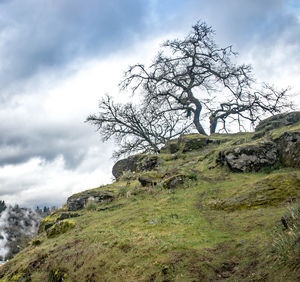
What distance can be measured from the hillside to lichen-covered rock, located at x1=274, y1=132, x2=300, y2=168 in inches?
1.8

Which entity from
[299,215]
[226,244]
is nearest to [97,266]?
[226,244]

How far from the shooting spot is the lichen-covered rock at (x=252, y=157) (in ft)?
40.0

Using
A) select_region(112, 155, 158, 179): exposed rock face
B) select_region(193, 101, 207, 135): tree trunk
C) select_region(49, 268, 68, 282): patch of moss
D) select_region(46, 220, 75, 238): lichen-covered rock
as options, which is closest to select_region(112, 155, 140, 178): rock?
select_region(112, 155, 158, 179): exposed rock face

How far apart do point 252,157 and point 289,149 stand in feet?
5.31

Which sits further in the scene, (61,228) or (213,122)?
(213,122)

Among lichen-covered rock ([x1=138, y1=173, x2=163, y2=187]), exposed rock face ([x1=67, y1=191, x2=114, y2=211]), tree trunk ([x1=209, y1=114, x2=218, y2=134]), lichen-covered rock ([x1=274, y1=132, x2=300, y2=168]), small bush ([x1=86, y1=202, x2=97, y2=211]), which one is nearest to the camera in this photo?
lichen-covered rock ([x1=274, y1=132, x2=300, y2=168])

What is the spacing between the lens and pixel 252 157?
1252 cm

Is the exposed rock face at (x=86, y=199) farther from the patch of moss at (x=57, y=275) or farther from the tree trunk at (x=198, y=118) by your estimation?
the tree trunk at (x=198, y=118)

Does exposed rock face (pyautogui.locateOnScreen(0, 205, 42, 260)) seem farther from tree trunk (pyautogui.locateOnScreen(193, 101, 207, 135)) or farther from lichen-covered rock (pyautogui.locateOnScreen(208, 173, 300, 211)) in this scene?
lichen-covered rock (pyautogui.locateOnScreen(208, 173, 300, 211))

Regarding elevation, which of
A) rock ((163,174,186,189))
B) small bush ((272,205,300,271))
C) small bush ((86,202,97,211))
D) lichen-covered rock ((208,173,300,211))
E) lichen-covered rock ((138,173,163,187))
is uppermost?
lichen-covered rock ((138,173,163,187))

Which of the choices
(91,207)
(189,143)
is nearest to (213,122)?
(189,143)

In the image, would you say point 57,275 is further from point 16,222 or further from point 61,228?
point 16,222

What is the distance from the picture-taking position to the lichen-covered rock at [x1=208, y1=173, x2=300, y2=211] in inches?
321

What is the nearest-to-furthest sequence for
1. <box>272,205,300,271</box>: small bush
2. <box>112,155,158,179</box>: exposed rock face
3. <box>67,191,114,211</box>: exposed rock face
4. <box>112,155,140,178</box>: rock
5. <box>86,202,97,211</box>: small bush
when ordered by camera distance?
<box>272,205,300,271</box>: small bush
<box>86,202,97,211</box>: small bush
<box>67,191,114,211</box>: exposed rock face
<box>112,155,158,179</box>: exposed rock face
<box>112,155,140,178</box>: rock
